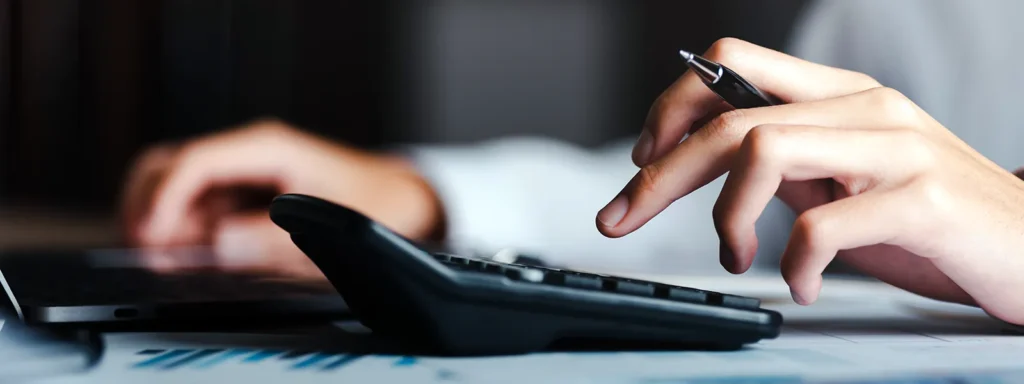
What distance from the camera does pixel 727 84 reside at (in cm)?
40

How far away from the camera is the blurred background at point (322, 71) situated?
1.66 metres

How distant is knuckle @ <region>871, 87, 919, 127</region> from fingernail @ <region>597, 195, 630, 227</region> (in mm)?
117

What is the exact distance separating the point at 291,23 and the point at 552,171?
2.78ft

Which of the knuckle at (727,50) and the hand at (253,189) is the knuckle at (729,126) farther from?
the hand at (253,189)

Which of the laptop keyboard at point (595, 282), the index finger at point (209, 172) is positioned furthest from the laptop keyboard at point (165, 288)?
the index finger at point (209, 172)

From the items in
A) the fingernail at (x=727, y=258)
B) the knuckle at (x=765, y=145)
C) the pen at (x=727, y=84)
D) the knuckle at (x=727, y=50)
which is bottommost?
the fingernail at (x=727, y=258)

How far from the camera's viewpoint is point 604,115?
1.79m

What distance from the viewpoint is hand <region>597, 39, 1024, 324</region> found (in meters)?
0.33

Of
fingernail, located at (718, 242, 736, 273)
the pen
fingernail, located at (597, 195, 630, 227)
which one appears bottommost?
fingernail, located at (718, 242, 736, 273)

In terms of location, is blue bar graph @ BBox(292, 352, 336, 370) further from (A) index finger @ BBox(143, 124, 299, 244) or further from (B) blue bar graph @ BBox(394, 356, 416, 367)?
(A) index finger @ BBox(143, 124, 299, 244)

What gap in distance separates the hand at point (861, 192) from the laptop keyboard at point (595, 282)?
6 centimetres

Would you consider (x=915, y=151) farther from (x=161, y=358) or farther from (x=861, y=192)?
(x=161, y=358)

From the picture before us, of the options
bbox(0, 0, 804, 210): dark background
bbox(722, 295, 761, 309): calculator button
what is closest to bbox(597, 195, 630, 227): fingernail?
bbox(722, 295, 761, 309): calculator button

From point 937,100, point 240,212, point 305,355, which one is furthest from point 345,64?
point 305,355
